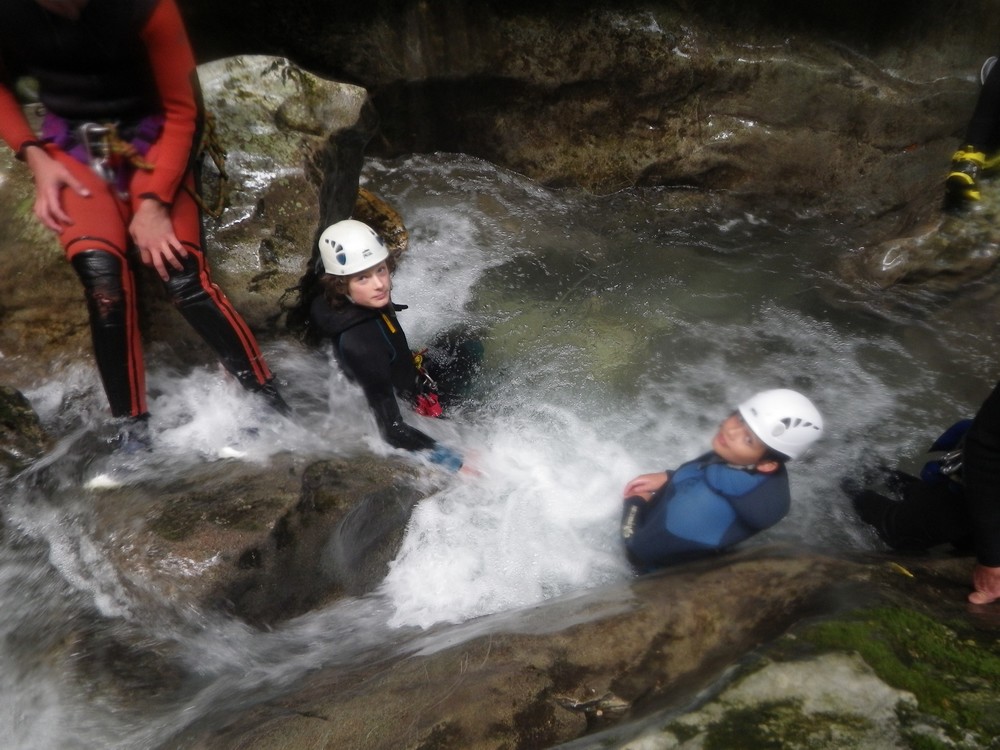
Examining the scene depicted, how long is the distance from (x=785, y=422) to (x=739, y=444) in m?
0.22

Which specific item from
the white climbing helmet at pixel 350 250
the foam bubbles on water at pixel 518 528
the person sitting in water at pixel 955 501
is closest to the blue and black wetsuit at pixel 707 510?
the foam bubbles on water at pixel 518 528

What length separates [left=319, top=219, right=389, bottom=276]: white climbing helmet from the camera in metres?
3.05

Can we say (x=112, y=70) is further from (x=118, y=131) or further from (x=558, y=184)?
(x=558, y=184)

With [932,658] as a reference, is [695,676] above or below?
below

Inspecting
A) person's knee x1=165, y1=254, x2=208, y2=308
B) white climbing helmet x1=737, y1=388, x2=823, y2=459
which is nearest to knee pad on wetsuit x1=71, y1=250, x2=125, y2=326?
person's knee x1=165, y1=254, x2=208, y2=308

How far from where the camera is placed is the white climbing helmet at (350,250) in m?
3.05

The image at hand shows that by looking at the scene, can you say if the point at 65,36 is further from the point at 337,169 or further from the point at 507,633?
the point at 507,633

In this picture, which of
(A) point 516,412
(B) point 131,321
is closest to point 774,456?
(A) point 516,412

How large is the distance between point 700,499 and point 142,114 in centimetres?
310

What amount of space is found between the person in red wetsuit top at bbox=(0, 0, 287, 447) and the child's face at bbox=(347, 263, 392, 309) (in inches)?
25.4

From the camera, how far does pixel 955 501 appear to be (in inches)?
115

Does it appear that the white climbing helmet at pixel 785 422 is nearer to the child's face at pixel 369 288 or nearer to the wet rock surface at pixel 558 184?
the wet rock surface at pixel 558 184

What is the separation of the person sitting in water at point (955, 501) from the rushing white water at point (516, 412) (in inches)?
10.7

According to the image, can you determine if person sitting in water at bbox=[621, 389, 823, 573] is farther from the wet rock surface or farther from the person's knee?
the person's knee
